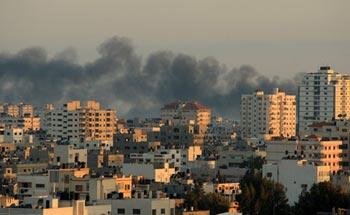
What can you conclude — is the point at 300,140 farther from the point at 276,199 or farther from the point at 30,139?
the point at 30,139

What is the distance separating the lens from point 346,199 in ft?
204

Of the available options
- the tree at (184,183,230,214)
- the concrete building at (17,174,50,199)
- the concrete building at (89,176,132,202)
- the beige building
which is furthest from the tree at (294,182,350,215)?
the beige building

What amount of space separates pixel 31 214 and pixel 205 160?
148ft

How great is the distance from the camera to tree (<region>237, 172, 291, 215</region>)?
64.1 m

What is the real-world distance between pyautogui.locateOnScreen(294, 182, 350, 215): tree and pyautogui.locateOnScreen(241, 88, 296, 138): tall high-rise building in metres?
77.7

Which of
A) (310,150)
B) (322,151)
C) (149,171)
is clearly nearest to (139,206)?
(149,171)

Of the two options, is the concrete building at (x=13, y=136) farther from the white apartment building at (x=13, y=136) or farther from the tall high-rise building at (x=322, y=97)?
the tall high-rise building at (x=322, y=97)

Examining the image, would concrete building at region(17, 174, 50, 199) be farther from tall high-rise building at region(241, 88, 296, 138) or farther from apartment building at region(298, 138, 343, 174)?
tall high-rise building at region(241, 88, 296, 138)

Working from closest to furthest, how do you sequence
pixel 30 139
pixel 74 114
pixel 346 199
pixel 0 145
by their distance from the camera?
pixel 346 199
pixel 0 145
pixel 30 139
pixel 74 114

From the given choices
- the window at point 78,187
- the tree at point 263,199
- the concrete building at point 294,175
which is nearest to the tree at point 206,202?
the tree at point 263,199

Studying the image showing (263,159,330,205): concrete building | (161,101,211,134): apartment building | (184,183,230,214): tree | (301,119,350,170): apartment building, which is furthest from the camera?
(161,101,211,134): apartment building

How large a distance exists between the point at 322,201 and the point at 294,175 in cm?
1057

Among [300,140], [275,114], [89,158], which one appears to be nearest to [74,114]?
[275,114]

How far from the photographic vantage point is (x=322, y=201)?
206ft
